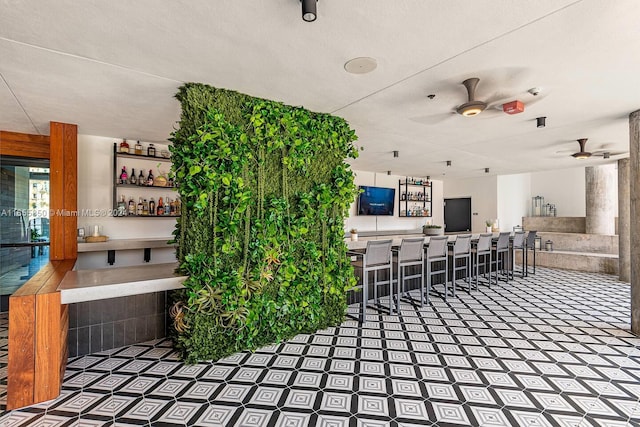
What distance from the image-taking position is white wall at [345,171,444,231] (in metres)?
7.86

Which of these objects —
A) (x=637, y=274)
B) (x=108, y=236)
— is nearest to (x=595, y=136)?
(x=637, y=274)

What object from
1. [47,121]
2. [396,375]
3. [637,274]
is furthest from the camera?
[47,121]

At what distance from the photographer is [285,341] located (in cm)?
324

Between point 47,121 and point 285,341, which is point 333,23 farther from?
point 47,121

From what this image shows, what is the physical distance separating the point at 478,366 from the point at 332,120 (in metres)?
2.87

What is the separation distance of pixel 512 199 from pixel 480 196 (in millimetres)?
1267

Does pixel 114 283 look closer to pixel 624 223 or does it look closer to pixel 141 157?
pixel 141 157

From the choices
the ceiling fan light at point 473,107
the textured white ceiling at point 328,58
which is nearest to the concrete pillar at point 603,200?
the textured white ceiling at point 328,58

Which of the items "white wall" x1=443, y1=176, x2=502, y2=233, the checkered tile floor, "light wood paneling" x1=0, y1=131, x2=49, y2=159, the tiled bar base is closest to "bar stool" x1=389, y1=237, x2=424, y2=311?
the checkered tile floor

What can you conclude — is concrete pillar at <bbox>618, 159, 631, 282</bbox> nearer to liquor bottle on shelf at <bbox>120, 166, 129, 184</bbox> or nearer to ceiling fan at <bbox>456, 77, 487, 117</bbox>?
ceiling fan at <bbox>456, 77, 487, 117</bbox>

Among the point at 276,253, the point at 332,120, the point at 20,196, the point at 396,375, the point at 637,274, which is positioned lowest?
the point at 396,375

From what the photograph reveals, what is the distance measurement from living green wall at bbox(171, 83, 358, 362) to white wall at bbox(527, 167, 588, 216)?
10.2 meters

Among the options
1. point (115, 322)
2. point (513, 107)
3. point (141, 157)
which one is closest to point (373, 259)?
point (513, 107)

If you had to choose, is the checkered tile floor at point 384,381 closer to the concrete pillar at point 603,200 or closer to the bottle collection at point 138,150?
the bottle collection at point 138,150
